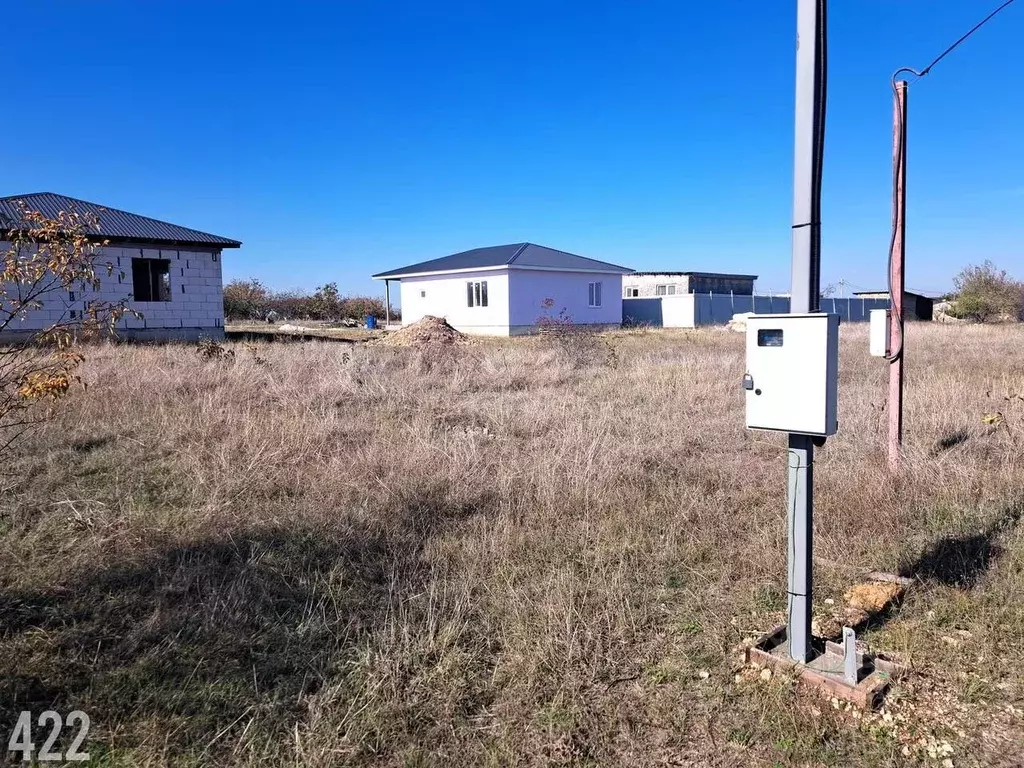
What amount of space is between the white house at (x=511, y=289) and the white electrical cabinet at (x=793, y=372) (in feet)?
72.8

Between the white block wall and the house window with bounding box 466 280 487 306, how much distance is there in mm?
10631

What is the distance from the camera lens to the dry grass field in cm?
228

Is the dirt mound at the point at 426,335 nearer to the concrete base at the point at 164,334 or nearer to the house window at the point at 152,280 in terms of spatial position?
the concrete base at the point at 164,334

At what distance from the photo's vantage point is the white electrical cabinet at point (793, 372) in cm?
239

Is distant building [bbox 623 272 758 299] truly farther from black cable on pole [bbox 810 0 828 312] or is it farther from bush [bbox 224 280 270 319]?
black cable on pole [bbox 810 0 828 312]

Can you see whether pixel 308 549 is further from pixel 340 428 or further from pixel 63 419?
pixel 63 419

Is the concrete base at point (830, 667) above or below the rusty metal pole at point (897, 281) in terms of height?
below

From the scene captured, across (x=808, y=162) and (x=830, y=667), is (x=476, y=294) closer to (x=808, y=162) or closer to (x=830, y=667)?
(x=808, y=162)

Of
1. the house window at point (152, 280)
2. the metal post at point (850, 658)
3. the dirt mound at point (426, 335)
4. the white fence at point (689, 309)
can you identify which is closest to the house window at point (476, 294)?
the dirt mound at point (426, 335)

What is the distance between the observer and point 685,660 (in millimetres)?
2744

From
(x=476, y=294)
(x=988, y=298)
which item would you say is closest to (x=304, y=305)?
(x=476, y=294)

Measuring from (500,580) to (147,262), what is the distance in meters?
19.2

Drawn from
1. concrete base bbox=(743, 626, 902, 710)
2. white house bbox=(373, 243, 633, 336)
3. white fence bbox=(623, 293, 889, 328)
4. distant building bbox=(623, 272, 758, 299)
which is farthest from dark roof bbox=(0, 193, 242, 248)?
distant building bbox=(623, 272, 758, 299)

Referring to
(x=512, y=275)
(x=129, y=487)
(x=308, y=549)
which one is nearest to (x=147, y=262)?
(x=512, y=275)
